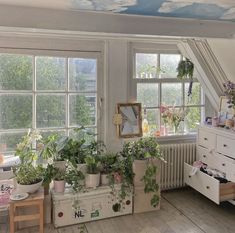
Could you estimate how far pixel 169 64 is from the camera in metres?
3.50

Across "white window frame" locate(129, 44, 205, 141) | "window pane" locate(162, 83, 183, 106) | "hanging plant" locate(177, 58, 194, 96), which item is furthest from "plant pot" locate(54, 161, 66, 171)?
"hanging plant" locate(177, 58, 194, 96)

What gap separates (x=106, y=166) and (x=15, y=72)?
1.28m

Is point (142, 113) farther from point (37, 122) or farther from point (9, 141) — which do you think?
point (9, 141)

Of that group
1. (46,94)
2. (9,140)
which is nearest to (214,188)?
(46,94)

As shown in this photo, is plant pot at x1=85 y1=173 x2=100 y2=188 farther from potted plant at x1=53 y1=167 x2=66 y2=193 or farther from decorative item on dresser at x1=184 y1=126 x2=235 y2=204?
decorative item on dresser at x1=184 y1=126 x2=235 y2=204

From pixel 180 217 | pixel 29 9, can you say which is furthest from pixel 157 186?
pixel 29 9

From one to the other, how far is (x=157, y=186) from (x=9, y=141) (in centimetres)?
153

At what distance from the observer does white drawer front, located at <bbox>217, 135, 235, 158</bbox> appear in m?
2.76

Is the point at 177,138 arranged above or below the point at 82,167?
above

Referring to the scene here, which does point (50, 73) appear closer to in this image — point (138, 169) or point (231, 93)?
point (138, 169)

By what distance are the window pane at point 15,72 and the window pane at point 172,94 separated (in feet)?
5.09

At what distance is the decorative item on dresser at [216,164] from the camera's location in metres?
2.78

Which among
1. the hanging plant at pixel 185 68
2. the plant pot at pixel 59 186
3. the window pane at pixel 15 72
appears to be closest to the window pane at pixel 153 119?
the hanging plant at pixel 185 68

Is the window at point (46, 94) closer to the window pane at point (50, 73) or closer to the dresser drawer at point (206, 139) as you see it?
the window pane at point (50, 73)
